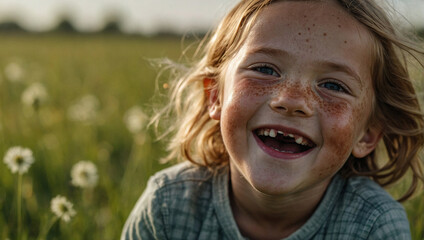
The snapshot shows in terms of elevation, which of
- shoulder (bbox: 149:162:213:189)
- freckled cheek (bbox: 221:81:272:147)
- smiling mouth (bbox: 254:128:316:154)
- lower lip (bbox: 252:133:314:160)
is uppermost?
freckled cheek (bbox: 221:81:272:147)

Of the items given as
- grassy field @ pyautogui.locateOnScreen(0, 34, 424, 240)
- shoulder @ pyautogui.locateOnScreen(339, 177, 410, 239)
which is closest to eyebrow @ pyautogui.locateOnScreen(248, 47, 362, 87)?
shoulder @ pyautogui.locateOnScreen(339, 177, 410, 239)

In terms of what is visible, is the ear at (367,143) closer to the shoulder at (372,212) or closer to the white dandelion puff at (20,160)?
the shoulder at (372,212)

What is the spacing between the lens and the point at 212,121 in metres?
2.27

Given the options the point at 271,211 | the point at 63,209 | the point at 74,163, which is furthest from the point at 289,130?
the point at 74,163

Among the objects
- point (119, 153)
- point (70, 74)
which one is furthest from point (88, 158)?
point (70, 74)

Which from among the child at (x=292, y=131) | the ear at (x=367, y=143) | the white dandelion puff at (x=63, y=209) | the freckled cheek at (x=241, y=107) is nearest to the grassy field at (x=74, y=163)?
the white dandelion puff at (x=63, y=209)

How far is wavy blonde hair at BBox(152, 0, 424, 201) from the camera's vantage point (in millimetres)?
1895

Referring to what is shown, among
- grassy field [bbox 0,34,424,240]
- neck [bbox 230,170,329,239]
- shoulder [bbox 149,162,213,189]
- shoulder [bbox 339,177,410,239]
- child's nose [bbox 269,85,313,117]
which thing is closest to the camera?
child's nose [bbox 269,85,313,117]

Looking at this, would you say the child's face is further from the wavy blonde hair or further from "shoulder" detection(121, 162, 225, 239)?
"shoulder" detection(121, 162, 225, 239)

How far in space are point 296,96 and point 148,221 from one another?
742 mm

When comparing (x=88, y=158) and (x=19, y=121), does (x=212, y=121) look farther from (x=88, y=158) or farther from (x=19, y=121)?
(x=19, y=121)

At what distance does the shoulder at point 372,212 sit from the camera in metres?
1.86

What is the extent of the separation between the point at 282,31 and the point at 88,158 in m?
1.60

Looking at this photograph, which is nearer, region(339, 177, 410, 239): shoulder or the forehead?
the forehead
